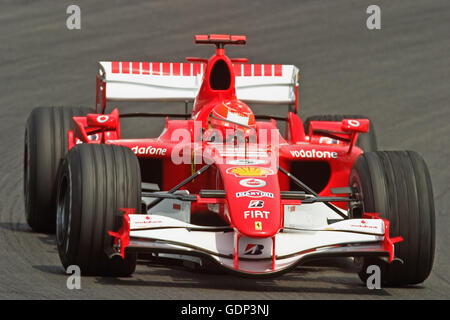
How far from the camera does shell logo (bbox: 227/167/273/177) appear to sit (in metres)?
9.91

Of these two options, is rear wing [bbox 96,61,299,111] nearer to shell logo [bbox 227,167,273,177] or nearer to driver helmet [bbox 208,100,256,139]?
driver helmet [bbox 208,100,256,139]

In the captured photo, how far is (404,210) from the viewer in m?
9.77

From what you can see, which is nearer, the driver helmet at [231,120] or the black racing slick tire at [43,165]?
the driver helmet at [231,120]

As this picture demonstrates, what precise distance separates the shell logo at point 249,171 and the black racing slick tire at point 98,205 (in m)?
0.85

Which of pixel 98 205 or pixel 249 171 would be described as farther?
pixel 249 171

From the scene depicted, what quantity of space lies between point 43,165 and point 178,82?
2446mm

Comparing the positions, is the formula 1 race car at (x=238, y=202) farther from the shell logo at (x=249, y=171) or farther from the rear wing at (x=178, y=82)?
the rear wing at (x=178, y=82)

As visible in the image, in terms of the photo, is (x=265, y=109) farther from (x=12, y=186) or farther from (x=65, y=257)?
(x=65, y=257)

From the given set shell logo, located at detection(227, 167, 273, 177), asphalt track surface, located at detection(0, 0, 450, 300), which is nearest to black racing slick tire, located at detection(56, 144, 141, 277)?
asphalt track surface, located at detection(0, 0, 450, 300)

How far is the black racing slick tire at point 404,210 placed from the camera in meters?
9.70

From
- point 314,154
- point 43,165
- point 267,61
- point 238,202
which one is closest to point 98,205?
point 238,202

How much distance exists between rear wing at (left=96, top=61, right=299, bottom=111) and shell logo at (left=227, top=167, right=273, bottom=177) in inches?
163

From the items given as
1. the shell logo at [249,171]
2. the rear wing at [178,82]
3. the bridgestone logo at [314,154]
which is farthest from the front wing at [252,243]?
the rear wing at [178,82]

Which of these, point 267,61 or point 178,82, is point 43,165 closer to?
point 178,82
